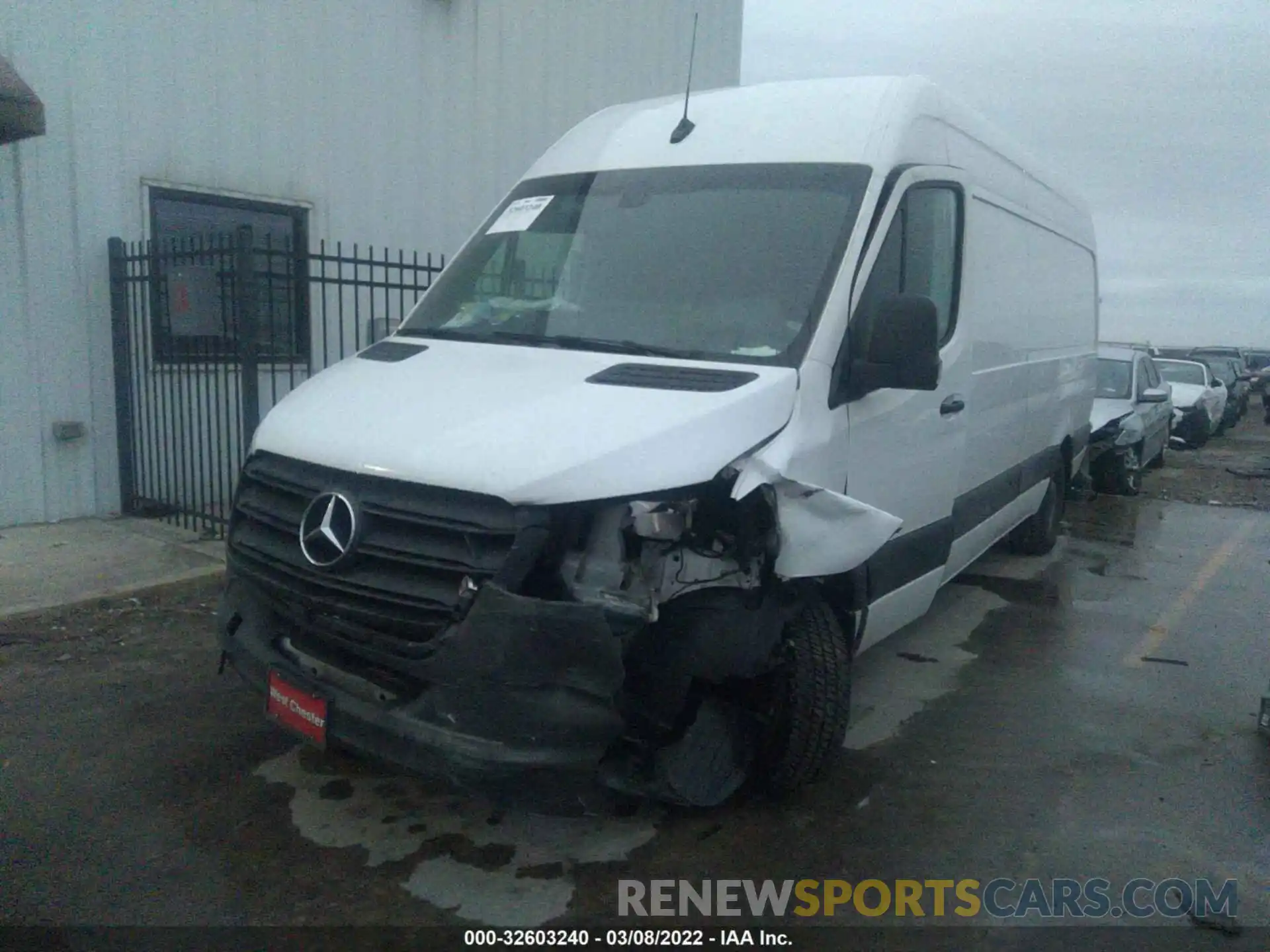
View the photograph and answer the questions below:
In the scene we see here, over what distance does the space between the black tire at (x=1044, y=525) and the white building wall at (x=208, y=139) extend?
604cm

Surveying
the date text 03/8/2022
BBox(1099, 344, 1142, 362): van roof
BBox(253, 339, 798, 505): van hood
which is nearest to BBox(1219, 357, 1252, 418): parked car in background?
BBox(1099, 344, 1142, 362): van roof

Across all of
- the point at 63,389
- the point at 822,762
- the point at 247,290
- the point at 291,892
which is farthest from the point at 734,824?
the point at 63,389

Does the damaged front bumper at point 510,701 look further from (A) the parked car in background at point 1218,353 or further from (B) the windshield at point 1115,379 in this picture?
(A) the parked car in background at point 1218,353

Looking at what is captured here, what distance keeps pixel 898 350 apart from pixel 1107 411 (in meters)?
8.97

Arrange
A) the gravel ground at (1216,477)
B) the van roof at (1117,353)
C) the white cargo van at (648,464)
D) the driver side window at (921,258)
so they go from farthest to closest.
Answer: the van roof at (1117,353) → the gravel ground at (1216,477) → the driver side window at (921,258) → the white cargo van at (648,464)

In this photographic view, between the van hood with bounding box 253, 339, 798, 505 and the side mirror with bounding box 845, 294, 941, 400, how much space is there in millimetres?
376

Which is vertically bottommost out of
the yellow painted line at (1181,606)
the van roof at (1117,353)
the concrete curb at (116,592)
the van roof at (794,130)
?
the yellow painted line at (1181,606)

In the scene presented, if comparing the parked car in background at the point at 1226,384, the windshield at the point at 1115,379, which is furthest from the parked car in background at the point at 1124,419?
the parked car in background at the point at 1226,384

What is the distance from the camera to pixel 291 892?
3.26 metres

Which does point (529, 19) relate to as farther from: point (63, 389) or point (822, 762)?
point (822, 762)

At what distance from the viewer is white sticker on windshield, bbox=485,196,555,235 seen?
4805mm

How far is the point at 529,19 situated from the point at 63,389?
640 cm

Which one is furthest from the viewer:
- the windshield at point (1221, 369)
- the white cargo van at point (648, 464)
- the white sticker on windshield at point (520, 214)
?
the windshield at point (1221, 369)

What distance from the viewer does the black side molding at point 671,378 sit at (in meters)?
3.45
